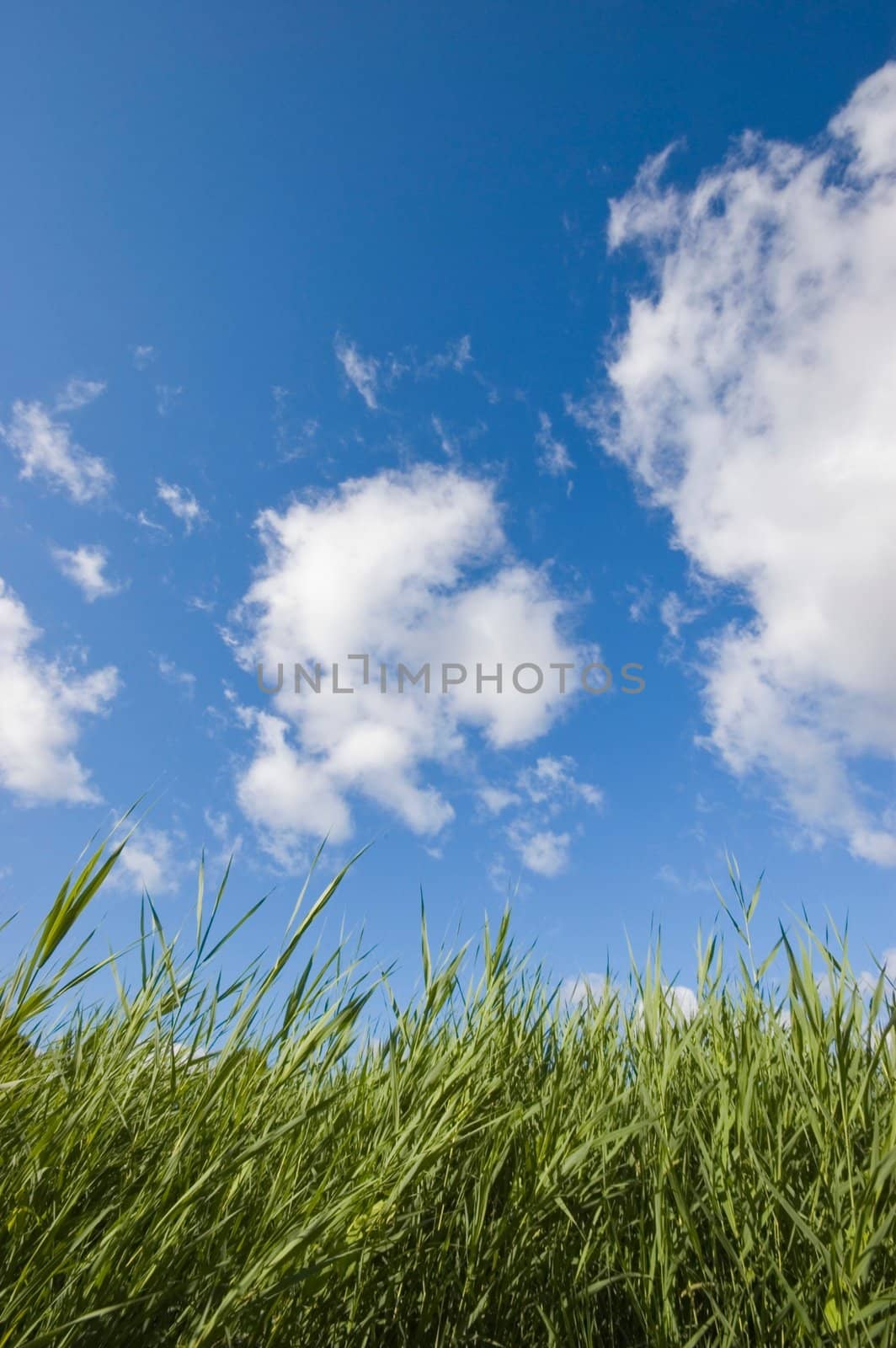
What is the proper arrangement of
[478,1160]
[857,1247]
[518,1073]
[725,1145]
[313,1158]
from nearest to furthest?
[857,1247]
[725,1145]
[313,1158]
[478,1160]
[518,1073]

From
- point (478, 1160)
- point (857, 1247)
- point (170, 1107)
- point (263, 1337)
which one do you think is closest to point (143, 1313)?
point (263, 1337)

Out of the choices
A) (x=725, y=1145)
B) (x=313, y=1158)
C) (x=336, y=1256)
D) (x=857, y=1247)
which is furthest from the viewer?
(x=313, y=1158)

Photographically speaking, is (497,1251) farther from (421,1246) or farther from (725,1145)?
(725,1145)

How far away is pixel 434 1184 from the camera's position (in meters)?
1.94

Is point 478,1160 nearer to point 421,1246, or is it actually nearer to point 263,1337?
point 421,1246

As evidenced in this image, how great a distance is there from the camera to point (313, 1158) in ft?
6.12

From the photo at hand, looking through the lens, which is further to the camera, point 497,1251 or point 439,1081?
point 439,1081

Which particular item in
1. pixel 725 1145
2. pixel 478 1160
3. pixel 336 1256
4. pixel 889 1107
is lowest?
pixel 336 1256

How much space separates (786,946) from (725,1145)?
0.46m

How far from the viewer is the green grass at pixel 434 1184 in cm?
147

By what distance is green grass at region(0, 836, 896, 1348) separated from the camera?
4.82ft

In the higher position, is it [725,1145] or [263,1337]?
[725,1145]

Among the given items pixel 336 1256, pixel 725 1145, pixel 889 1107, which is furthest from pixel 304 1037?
pixel 889 1107

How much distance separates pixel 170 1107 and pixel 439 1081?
0.59 meters
